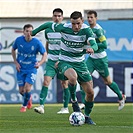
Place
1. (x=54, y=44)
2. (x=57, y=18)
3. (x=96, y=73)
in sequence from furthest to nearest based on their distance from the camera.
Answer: (x=96, y=73) < (x=54, y=44) < (x=57, y=18)

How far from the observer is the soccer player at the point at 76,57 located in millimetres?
12062

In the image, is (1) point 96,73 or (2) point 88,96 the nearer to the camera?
(2) point 88,96

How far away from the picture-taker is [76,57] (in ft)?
40.8

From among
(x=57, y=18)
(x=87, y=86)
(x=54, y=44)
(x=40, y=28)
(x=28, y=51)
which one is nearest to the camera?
(x=87, y=86)

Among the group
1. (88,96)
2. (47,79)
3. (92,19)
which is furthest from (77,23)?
(92,19)

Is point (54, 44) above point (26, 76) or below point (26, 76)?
above

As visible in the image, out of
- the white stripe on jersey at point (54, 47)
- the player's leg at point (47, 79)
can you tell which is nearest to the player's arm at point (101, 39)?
the white stripe on jersey at point (54, 47)

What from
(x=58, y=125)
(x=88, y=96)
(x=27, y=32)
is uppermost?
(x=27, y=32)

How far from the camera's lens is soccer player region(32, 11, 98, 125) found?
39.6ft

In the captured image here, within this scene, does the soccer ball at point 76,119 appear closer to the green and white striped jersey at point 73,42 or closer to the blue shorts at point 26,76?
the green and white striped jersey at point 73,42

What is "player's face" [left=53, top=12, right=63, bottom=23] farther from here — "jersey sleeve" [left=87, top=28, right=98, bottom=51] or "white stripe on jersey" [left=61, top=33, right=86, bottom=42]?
"jersey sleeve" [left=87, top=28, right=98, bottom=51]

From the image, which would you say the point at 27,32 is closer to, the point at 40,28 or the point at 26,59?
the point at 26,59

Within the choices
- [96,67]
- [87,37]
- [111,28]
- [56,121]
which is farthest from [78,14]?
[111,28]

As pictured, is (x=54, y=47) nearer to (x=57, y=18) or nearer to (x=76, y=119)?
(x=57, y=18)
